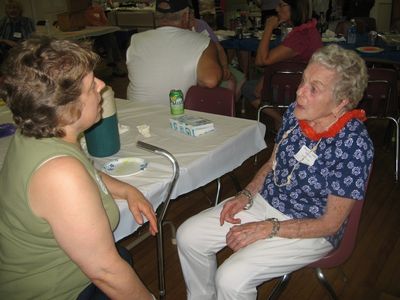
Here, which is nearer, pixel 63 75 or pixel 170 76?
pixel 63 75

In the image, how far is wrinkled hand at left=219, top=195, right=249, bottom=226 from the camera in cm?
153

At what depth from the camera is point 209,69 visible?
2.27 metres

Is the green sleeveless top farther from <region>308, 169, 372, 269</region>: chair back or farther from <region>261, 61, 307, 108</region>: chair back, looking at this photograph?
<region>261, 61, 307, 108</region>: chair back

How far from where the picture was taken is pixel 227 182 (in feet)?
9.59

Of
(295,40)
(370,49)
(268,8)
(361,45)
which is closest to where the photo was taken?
(295,40)

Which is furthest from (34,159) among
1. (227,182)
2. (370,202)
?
(370,202)

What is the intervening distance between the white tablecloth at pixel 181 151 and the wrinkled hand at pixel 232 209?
141 mm

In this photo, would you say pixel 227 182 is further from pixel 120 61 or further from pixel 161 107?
pixel 120 61

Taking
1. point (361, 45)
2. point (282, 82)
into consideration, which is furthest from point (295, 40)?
point (361, 45)

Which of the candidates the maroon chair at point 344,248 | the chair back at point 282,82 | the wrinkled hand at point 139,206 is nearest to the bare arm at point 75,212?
the wrinkled hand at point 139,206

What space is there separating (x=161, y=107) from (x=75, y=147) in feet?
3.93

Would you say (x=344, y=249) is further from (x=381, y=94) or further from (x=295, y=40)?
(x=295, y=40)

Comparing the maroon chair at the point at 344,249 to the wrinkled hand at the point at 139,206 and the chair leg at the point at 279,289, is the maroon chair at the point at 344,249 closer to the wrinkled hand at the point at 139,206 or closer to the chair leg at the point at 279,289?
the chair leg at the point at 279,289

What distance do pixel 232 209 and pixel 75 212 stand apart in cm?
82
